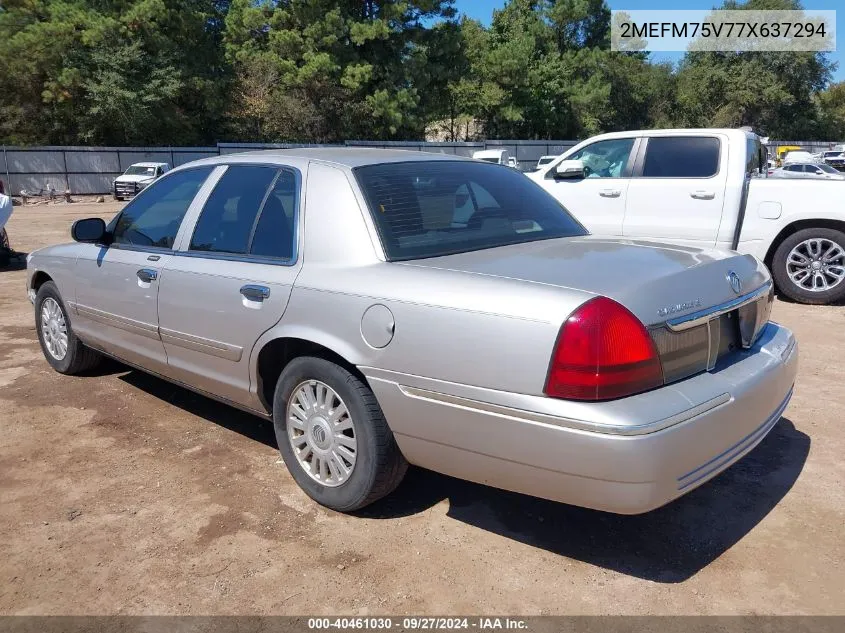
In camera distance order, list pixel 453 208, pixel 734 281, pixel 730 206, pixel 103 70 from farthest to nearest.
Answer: pixel 103 70 < pixel 730 206 < pixel 453 208 < pixel 734 281

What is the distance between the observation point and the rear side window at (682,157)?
752 centimetres

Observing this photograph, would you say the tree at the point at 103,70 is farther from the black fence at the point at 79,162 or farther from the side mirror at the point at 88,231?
the side mirror at the point at 88,231

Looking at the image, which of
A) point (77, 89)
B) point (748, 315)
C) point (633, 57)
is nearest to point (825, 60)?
point (633, 57)

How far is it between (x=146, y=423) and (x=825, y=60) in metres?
58.6

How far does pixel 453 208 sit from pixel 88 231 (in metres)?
2.45

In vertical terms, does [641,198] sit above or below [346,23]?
below

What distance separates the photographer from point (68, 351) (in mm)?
5180

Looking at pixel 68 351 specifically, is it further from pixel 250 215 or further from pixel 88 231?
pixel 250 215

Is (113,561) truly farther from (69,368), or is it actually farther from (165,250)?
(69,368)

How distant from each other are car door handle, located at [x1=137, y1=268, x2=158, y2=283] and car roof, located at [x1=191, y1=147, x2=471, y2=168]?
691 millimetres

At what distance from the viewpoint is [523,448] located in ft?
8.30

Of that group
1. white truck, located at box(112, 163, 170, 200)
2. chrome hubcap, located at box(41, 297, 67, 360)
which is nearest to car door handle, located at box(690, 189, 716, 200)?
chrome hubcap, located at box(41, 297, 67, 360)


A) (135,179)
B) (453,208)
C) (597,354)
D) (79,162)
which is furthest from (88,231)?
(79,162)

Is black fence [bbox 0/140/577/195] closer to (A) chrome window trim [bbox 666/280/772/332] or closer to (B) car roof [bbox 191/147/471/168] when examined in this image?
(B) car roof [bbox 191/147/471/168]
